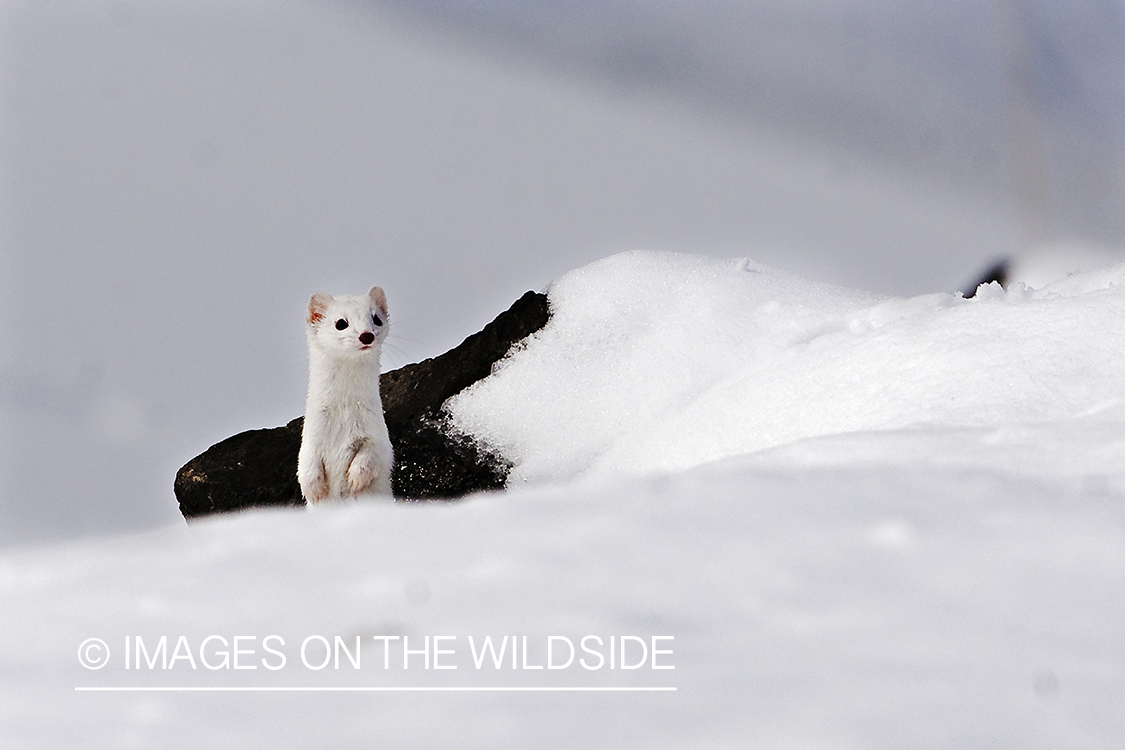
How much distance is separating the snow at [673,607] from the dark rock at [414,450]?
6.32 feet

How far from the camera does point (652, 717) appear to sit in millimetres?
926

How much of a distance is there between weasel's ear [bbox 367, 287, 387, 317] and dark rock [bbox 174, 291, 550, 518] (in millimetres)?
885

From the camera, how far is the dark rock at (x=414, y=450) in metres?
3.37

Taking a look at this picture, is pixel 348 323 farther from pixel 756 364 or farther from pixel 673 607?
pixel 673 607

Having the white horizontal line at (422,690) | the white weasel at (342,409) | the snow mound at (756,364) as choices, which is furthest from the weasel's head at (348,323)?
the white horizontal line at (422,690)

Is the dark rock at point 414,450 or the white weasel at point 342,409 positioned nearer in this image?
the white weasel at point 342,409

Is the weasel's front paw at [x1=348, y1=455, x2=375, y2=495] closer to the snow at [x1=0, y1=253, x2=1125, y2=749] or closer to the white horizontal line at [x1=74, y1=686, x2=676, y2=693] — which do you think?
the snow at [x1=0, y1=253, x2=1125, y2=749]

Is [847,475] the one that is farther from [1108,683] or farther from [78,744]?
[78,744]

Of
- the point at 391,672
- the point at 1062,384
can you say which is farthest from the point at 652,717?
the point at 1062,384

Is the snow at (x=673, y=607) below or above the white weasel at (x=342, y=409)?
below

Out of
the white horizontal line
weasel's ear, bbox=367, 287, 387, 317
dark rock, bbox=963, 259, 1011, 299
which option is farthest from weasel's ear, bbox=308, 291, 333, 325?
dark rock, bbox=963, 259, 1011, 299

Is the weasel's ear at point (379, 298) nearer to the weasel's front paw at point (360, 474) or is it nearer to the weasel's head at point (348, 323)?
the weasel's head at point (348, 323)

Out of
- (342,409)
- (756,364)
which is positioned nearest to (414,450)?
(342,409)

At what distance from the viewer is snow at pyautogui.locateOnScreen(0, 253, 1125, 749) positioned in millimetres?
933
